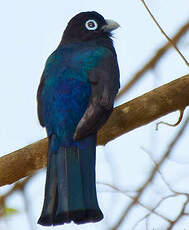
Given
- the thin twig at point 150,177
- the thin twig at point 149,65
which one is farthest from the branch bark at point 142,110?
the thin twig at point 149,65

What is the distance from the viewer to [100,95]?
4719 millimetres

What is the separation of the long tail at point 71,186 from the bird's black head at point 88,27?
1405mm

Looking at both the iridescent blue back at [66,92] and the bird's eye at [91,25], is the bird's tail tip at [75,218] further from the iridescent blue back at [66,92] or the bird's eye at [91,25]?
the bird's eye at [91,25]

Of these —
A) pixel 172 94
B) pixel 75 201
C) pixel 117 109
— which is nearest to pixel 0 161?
pixel 75 201

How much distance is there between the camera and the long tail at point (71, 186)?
13.7 feet

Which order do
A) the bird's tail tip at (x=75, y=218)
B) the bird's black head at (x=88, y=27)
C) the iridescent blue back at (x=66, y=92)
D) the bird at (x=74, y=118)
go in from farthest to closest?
the bird's black head at (x=88, y=27) < the iridescent blue back at (x=66, y=92) < the bird at (x=74, y=118) < the bird's tail tip at (x=75, y=218)

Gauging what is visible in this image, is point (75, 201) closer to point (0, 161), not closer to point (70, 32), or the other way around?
point (0, 161)

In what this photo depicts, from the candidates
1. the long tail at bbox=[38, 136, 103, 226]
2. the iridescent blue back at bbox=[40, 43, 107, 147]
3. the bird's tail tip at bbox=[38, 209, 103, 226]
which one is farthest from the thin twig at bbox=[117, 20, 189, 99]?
the bird's tail tip at bbox=[38, 209, 103, 226]

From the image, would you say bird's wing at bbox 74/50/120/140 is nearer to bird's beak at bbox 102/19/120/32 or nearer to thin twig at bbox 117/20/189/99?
thin twig at bbox 117/20/189/99

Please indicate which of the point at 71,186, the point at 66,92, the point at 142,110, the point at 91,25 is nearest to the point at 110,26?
the point at 91,25

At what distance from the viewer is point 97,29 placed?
580cm

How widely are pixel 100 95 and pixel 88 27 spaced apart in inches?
48.0

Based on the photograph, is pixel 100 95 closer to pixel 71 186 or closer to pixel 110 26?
pixel 71 186

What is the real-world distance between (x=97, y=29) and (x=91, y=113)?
4.83ft
